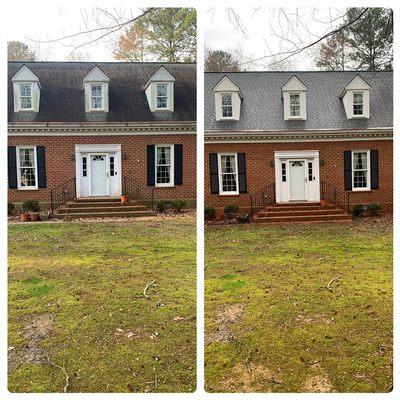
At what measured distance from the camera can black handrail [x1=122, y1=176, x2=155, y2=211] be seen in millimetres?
2924

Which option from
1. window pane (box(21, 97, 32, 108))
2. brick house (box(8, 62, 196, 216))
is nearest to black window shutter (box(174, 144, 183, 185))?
brick house (box(8, 62, 196, 216))

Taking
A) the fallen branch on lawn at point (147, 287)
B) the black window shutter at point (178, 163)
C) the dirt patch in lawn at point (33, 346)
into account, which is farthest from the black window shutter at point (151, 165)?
the dirt patch in lawn at point (33, 346)

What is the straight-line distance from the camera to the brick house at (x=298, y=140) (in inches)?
114

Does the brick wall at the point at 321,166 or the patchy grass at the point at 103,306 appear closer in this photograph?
the patchy grass at the point at 103,306

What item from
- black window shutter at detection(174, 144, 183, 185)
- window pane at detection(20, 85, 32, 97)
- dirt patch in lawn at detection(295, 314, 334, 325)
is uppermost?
window pane at detection(20, 85, 32, 97)

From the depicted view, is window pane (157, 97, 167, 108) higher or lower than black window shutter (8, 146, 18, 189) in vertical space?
higher

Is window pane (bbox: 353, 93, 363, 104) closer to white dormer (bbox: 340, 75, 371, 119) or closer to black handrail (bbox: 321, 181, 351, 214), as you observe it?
white dormer (bbox: 340, 75, 371, 119)

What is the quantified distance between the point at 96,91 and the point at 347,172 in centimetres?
164

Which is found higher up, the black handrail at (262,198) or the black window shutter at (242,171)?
the black window shutter at (242,171)

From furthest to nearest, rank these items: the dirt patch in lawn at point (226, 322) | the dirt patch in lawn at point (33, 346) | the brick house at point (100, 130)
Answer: the brick house at point (100, 130) → the dirt patch in lawn at point (226, 322) → the dirt patch in lawn at point (33, 346)

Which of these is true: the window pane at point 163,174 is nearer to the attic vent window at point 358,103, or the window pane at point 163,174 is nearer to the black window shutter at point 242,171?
the black window shutter at point 242,171

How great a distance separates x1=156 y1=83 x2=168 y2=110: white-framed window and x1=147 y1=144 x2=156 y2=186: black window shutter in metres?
0.25

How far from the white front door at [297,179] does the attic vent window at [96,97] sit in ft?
4.03
